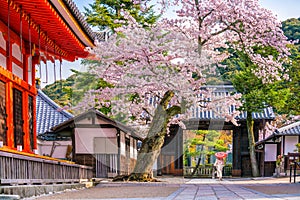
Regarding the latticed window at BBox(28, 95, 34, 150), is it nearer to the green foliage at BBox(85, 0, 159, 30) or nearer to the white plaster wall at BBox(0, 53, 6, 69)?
the white plaster wall at BBox(0, 53, 6, 69)

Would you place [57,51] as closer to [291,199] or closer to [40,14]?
[40,14]

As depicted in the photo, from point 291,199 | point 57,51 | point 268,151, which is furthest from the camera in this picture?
point 268,151

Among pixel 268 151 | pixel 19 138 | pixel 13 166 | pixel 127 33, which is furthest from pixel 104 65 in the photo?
pixel 268 151

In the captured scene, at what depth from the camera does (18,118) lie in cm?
1236

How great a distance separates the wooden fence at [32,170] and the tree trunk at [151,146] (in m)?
2.21

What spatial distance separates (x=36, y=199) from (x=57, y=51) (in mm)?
6378

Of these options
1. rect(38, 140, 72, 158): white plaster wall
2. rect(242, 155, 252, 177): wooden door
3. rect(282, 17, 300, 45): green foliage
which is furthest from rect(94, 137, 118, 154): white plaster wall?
rect(282, 17, 300, 45): green foliage

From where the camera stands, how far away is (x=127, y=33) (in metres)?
15.1

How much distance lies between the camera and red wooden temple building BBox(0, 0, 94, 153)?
944 centimetres

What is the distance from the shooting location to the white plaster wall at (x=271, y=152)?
2714cm

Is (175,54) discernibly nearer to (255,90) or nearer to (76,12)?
(76,12)

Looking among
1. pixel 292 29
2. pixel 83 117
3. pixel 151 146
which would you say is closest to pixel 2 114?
pixel 151 146

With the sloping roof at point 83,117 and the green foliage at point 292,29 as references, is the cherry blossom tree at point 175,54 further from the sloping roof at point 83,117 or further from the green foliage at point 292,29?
the green foliage at point 292,29

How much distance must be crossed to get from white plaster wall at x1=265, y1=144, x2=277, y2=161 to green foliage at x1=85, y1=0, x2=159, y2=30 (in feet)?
31.3
